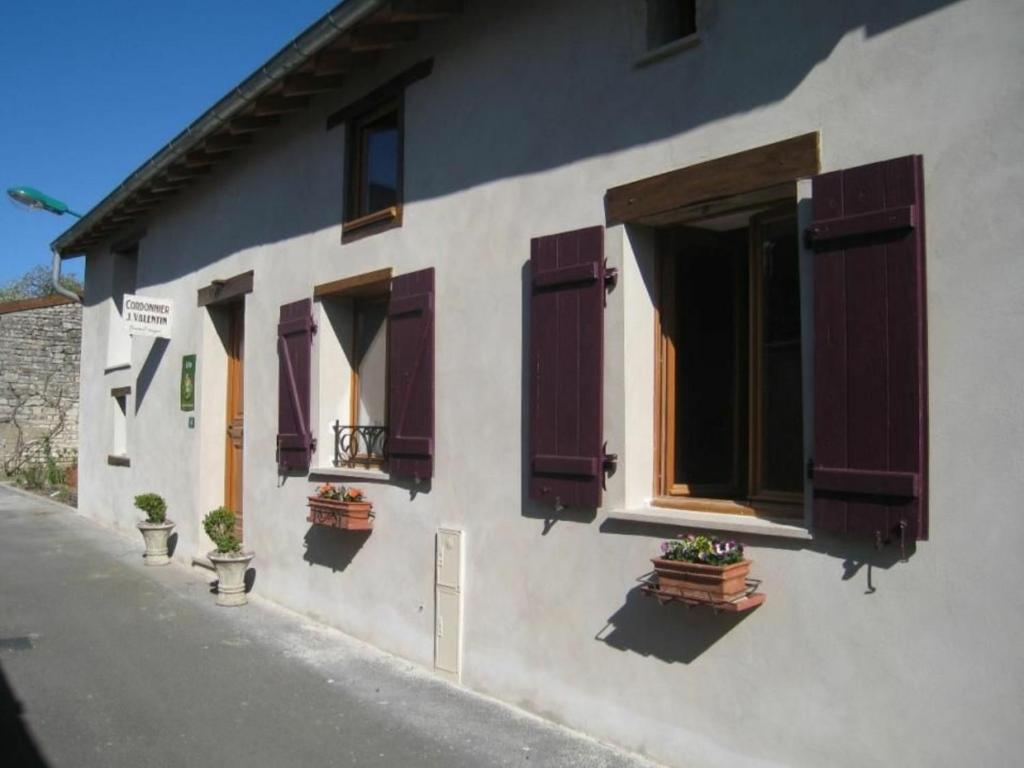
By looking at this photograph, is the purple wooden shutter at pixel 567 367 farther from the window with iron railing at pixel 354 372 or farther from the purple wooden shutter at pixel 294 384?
the purple wooden shutter at pixel 294 384

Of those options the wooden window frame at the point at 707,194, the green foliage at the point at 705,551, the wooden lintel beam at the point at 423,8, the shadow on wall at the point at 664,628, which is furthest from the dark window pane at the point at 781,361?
the wooden lintel beam at the point at 423,8

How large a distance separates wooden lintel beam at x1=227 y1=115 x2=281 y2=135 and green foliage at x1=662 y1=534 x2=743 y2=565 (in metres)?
6.13

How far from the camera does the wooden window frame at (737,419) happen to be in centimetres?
458

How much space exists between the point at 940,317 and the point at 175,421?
30.4 ft

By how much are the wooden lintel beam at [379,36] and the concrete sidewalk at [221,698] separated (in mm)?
4355

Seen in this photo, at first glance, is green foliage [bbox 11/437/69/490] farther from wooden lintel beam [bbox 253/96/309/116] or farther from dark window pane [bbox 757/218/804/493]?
dark window pane [bbox 757/218/804/493]

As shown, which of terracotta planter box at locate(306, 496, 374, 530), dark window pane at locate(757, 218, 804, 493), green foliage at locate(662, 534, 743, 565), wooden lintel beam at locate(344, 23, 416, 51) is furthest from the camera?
terracotta planter box at locate(306, 496, 374, 530)

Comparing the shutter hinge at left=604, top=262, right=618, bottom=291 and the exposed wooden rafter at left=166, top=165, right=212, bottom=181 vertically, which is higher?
the exposed wooden rafter at left=166, top=165, right=212, bottom=181

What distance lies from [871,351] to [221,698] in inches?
168

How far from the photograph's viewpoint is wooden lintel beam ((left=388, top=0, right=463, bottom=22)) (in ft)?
20.8

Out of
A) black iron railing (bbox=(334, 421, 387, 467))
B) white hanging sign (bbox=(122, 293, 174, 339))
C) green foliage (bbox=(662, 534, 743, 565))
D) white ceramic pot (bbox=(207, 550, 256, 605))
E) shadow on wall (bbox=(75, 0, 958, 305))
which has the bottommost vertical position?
white ceramic pot (bbox=(207, 550, 256, 605))

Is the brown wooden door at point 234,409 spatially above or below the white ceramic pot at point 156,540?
above

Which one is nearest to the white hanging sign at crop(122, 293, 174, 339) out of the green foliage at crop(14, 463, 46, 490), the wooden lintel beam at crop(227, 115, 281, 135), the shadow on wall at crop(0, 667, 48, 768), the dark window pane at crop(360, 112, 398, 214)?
the wooden lintel beam at crop(227, 115, 281, 135)

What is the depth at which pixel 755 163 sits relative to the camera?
4367mm
